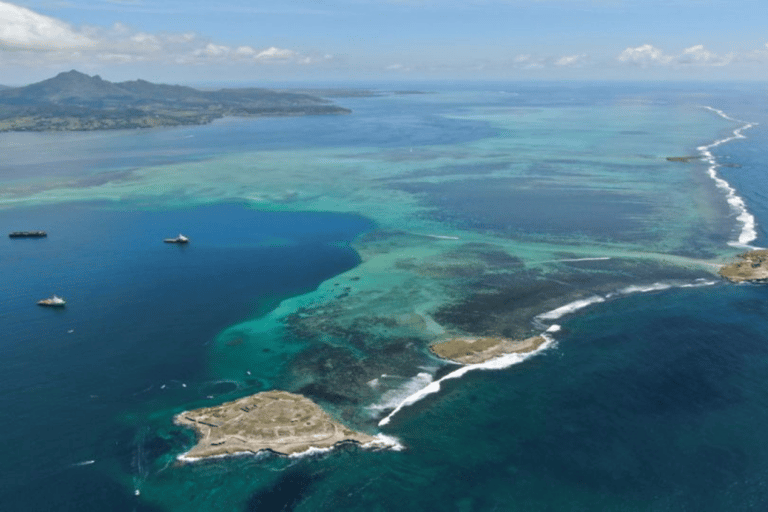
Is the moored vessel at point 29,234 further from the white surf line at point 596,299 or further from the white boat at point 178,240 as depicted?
the white surf line at point 596,299

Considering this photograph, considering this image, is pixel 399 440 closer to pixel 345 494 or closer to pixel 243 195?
pixel 345 494

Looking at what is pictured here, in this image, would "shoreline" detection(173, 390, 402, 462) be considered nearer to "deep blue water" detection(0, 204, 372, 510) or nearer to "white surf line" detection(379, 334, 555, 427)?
"deep blue water" detection(0, 204, 372, 510)

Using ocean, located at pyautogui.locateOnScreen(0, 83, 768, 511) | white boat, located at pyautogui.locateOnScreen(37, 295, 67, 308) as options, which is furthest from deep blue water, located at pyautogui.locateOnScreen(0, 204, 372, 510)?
white boat, located at pyautogui.locateOnScreen(37, 295, 67, 308)

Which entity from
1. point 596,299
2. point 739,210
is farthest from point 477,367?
point 739,210

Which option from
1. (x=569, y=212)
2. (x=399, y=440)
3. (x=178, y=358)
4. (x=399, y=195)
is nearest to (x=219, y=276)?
(x=178, y=358)

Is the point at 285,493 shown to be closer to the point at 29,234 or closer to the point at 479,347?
the point at 479,347

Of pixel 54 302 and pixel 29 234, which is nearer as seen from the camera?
pixel 54 302
